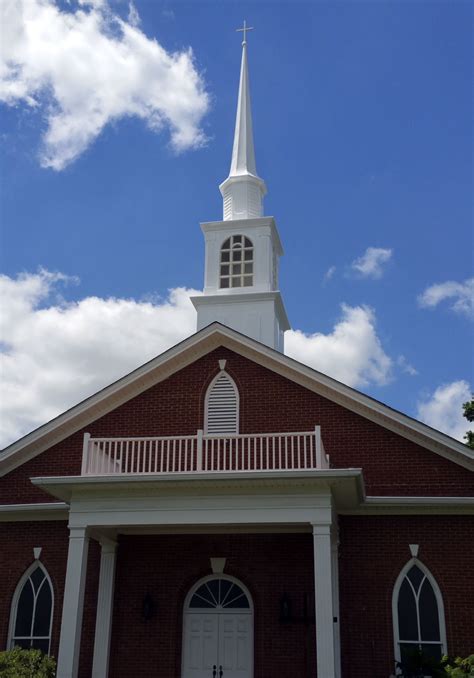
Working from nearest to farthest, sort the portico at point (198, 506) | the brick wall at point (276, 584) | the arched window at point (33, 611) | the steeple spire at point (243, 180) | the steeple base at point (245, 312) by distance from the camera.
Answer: the portico at point (198, 506)
the brick wall at point (276, 584)
the arched window at point (33, 611)
the steeple base at point (245, 312)
the steeple spire at point (243, 180)

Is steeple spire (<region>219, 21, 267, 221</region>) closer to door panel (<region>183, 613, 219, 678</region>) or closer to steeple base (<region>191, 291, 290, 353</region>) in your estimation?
steeple base (<region>191, 291, 290, 353</region>)

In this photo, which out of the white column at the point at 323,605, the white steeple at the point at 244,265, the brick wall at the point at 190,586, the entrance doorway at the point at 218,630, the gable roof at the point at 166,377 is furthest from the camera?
the white steeple at the point at 244,265

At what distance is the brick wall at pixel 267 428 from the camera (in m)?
16.1

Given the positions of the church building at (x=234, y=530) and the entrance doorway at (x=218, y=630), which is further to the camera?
the entrance doorway at (x=218, y=630)

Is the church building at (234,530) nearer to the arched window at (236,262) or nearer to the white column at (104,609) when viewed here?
the white column at (104,609)

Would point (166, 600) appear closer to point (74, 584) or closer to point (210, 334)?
point (74, 584)

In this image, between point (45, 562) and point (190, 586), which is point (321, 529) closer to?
point (190, 586)

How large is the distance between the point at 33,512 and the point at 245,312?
32.4 feet

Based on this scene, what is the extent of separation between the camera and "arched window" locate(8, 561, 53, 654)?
53.5 feet

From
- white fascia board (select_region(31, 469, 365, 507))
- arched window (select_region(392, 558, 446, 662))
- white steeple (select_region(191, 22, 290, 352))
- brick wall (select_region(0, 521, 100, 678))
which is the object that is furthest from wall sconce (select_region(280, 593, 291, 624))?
white steeple (select_region(191, 22, 290, 352))

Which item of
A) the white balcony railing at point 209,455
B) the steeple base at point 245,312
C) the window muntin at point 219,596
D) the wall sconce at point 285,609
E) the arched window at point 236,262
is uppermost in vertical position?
the arched window at point 236,262

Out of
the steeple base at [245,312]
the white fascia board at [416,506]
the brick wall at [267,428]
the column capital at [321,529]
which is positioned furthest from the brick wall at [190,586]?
the steeple base at [245,312]

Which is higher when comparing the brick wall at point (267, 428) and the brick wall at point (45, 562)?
the brick wall at point (267, 428)

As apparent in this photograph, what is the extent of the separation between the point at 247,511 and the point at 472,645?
16.4 ft
